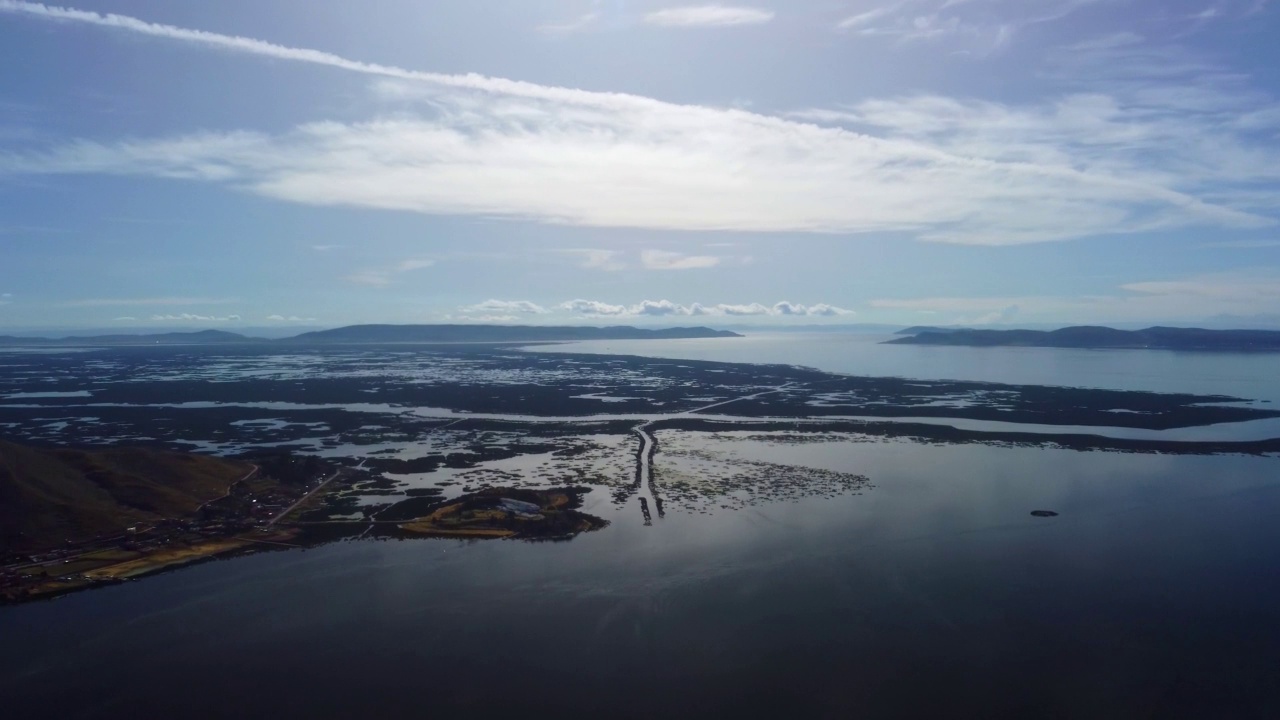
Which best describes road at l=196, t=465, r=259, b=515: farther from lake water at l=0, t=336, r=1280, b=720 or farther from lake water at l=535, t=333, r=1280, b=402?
lake water at l=535, t=333, r=1280, b=402

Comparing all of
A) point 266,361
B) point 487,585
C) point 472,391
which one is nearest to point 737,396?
point 472,391

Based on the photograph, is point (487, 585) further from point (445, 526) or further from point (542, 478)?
point (542, 478)

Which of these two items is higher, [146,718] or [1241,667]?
[1241,667]

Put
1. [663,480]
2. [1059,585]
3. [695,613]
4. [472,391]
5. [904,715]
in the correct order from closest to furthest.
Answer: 1. [904,715]
2. [695,613]
3. [1059,585]
4. [663,480]
5. [472,391]

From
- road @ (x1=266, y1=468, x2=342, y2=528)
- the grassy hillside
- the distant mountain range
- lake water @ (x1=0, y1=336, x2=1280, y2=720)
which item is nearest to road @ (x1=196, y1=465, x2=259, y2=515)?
the grassy hillside

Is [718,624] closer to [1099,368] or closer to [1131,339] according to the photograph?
[1099,368]

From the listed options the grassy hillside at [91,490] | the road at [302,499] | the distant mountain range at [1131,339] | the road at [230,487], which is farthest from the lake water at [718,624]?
the distant mountain range at [1131,339]

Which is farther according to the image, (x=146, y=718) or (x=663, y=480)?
(x=663, y=480)
